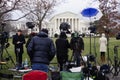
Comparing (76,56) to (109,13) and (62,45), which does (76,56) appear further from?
(109,13)

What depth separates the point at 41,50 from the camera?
966cm

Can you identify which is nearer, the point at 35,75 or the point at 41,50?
the point at 35,75

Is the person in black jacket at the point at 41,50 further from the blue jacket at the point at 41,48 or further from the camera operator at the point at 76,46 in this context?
the camera operator at the point at 76,46

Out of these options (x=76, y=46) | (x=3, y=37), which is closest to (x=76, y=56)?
(x=76, y=46)

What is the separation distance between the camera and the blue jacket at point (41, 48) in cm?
962

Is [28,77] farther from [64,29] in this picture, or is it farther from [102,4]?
[102,4]

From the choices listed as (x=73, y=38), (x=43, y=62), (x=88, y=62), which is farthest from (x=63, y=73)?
(x=73, y=38)

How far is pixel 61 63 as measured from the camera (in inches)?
538

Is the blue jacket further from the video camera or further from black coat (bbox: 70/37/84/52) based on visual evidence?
the video camera

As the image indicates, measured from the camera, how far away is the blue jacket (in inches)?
379

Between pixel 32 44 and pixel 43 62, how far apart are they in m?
0.54

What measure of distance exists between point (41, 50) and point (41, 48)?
5cm

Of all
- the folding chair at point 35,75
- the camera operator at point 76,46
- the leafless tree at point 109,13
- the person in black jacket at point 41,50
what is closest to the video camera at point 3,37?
the camera operator at point 76,46

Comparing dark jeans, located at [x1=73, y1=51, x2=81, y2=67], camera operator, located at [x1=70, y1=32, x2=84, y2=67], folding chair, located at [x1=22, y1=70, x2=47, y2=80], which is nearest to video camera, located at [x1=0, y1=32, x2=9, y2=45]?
camera operator, located at [x1=70, y1=32, x2=84, y2=67]
